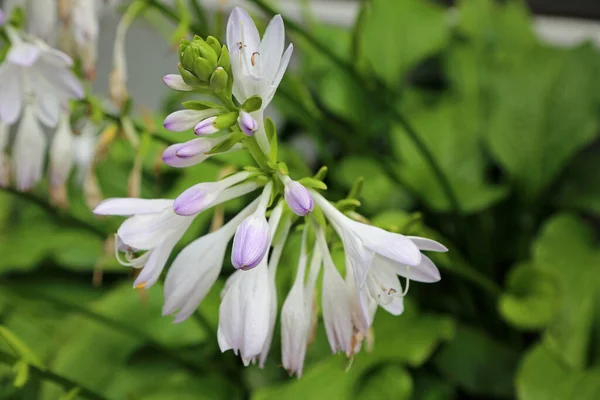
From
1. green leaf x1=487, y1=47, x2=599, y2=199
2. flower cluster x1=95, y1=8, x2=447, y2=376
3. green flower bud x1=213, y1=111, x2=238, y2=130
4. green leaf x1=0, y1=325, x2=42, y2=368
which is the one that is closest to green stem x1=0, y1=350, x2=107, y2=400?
green leaf x1=0, y1=325, x2=42, y2=368

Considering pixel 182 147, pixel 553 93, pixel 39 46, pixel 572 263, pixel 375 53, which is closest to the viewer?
pixel 182 147

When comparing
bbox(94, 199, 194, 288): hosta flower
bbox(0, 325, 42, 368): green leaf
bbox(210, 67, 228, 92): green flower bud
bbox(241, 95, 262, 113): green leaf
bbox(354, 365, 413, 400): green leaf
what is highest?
bbox(210, 67, 228, 92): green flower bud

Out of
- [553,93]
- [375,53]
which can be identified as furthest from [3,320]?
[553,93]

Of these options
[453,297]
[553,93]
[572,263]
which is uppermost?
[553,93]

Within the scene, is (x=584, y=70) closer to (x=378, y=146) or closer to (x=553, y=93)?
(x=553, y=93)

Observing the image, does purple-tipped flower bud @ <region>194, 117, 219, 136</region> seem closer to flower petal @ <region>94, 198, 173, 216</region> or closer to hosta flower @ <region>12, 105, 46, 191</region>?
flower petal @ <region>94, 198, 173, 216</region>

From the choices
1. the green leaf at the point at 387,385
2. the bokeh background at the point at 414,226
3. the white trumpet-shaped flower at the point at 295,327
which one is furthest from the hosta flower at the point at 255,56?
the green leaf at the point at 387,385
